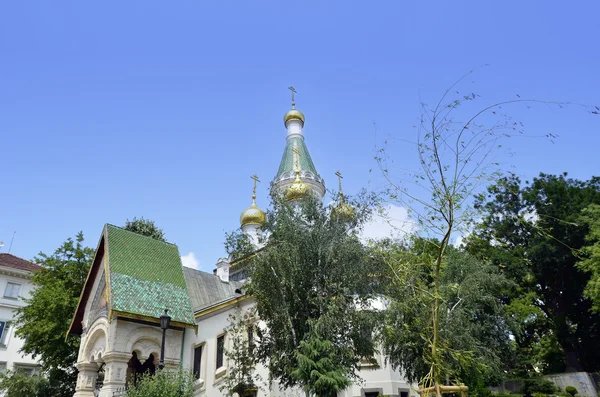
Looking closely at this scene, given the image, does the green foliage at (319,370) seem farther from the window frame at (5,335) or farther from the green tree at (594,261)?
the window frame at (5,335)

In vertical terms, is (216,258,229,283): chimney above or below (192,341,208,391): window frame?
above

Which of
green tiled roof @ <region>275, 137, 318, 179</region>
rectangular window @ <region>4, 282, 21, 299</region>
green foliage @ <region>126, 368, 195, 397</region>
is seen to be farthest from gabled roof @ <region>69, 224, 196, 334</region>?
green tiled roof @ <region>275, 137, 318, 179</region>

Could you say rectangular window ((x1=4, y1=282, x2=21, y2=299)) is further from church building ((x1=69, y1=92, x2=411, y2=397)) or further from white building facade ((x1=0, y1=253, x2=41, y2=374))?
church building ((x1=69, y1=92, x2=411, y2=397))

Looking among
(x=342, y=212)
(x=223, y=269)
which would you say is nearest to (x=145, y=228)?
(x=223, y=269)

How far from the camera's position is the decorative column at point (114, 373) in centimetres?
1706

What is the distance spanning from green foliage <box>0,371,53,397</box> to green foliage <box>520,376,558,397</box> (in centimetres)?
2478

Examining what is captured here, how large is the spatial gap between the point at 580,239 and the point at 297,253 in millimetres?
21001

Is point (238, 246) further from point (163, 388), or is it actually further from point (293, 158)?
point (293, 158)

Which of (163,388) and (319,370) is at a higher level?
(319,370)

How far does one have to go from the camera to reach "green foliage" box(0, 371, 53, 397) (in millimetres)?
23033

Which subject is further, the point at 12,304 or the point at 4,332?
the point at 12,304

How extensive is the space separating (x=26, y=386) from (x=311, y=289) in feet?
57.0

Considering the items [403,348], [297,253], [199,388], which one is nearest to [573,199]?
[403,348]

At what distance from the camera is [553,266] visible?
29.2m
